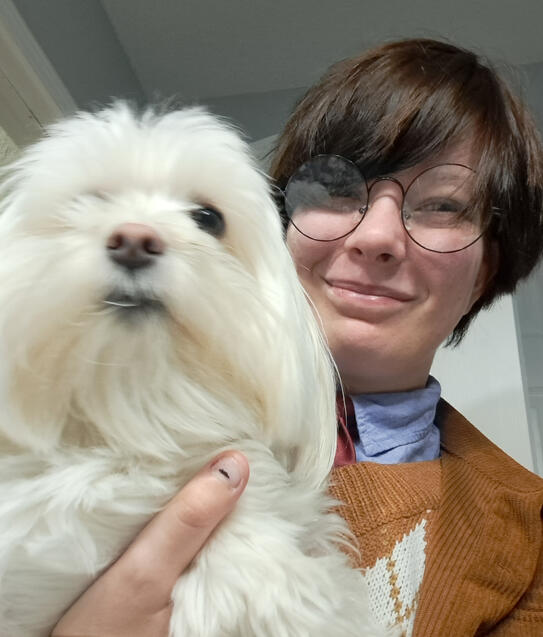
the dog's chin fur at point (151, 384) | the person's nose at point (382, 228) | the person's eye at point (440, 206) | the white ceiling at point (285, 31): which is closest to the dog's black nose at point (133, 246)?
the dog's chin fur at point (151, 384)

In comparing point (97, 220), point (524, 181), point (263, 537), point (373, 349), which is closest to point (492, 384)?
point (524, 181)

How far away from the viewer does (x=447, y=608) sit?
740mm

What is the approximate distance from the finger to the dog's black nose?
19 cm

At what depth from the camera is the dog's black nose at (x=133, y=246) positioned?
47 centimetres

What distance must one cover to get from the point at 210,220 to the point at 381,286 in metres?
0.34

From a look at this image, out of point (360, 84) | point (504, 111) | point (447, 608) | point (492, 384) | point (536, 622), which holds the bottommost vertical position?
point (492, 384)

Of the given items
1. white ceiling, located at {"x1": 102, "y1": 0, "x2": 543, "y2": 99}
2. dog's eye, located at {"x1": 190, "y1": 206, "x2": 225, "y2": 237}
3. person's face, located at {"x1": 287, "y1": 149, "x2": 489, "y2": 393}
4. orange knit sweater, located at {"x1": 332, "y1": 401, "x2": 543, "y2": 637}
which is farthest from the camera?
white ceiling, located at {"x1": 102, "y1": 0, "x2": 543, "y2": 99}

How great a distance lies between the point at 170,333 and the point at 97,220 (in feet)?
0.39

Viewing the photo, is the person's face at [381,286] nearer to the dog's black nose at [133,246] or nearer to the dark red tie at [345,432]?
the dark red tie at [345,432]

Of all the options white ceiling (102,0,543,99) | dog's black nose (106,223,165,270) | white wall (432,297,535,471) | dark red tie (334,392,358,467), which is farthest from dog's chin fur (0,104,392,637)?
white ceiling (102,0,543,99)

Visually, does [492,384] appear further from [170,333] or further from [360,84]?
[170,333]

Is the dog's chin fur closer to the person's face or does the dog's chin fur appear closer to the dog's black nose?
the dog's black nose

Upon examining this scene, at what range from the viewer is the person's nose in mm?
812

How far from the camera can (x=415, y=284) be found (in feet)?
2.82
